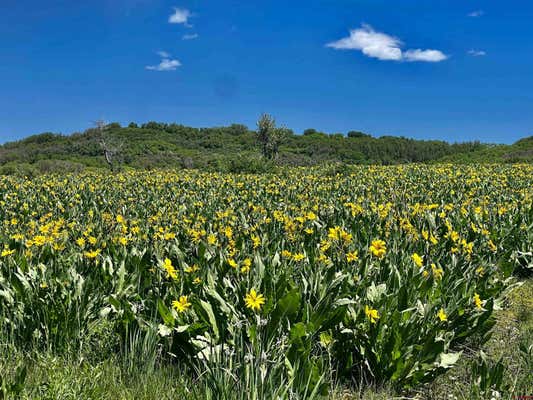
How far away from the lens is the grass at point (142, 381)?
292 cm

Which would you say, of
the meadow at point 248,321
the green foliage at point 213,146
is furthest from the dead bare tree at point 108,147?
the meadow at point 248,321

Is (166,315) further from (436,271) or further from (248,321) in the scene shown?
(436,271)

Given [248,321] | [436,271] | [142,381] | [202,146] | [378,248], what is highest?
[202,146]

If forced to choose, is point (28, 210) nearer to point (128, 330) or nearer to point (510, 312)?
point (128, 330)

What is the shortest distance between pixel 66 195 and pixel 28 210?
112 inches

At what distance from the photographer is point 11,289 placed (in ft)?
13.9

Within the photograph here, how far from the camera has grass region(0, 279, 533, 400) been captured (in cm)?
292

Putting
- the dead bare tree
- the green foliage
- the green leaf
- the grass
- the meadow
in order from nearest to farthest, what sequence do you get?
the grass → the meadow → the green leaf → the dead bare tree → the green foliage

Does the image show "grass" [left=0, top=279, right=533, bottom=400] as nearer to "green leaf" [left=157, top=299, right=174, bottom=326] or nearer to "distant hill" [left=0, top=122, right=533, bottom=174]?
"green leaf" [left=157, top=299, right=174, bottom=326]

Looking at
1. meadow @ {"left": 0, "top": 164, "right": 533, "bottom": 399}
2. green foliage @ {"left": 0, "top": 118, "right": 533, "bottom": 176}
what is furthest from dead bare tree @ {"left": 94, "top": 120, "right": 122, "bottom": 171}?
meadow @ {"left": 0, "top": 164, "right": 533, "bottom": 399}

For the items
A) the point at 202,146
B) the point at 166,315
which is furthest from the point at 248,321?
the point at 202,146

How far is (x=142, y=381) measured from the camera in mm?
3098

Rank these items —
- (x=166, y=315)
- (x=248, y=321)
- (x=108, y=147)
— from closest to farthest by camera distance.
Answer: (x=248, y=321), (x=166, y=315), (x=108, y=147)

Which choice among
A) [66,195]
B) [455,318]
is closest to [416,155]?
[66,195]
